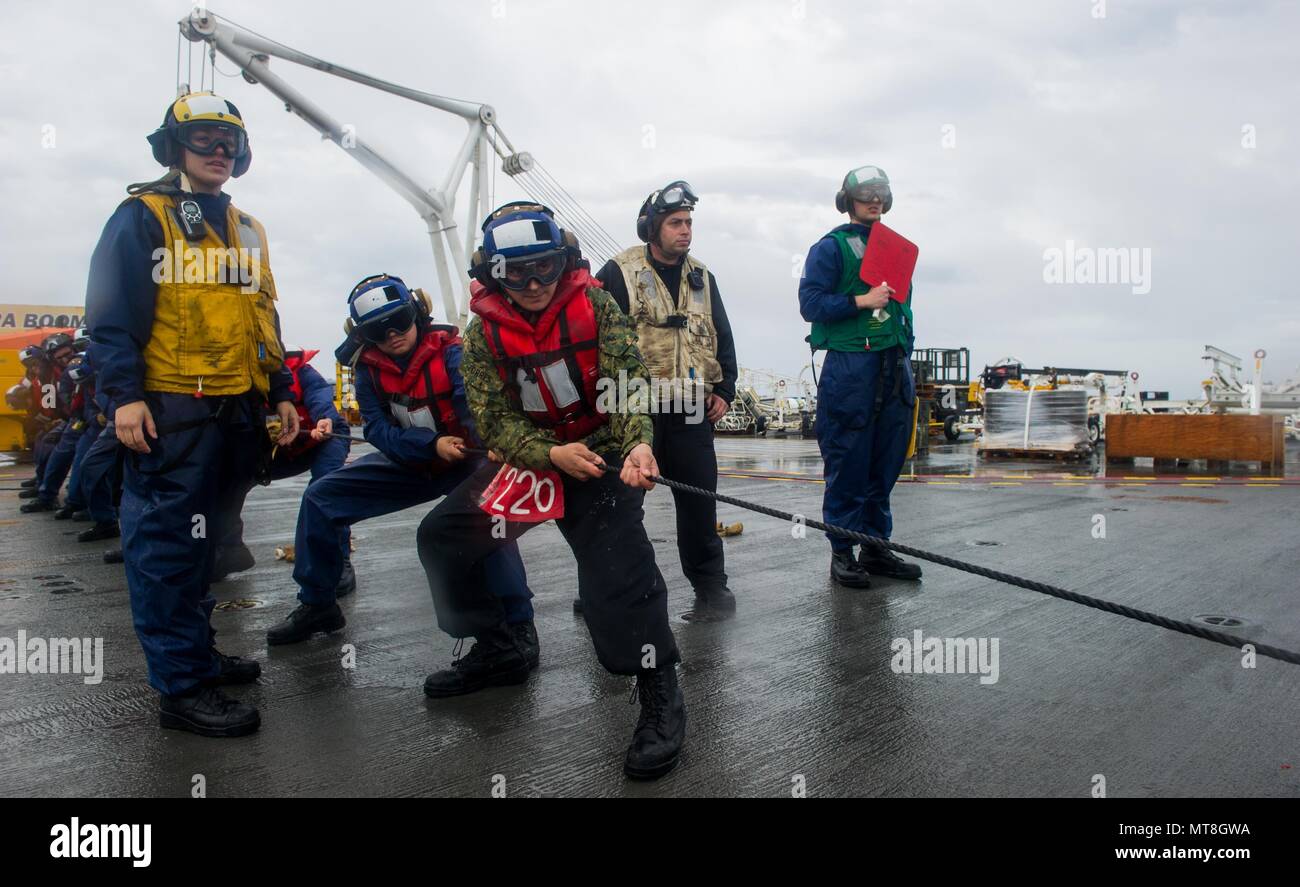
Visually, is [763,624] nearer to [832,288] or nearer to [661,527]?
[832,288]

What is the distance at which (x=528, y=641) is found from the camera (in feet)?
11.8

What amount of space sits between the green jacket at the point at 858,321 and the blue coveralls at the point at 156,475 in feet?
10.6

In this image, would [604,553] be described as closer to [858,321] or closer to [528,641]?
[528,641]

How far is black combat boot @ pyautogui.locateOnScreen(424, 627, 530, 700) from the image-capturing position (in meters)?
3.15

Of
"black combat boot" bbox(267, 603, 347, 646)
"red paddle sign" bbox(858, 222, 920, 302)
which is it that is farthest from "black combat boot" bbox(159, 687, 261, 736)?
"red paddle sign" bbox(858, 222, 920, 302)

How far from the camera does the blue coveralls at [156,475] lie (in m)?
2.82

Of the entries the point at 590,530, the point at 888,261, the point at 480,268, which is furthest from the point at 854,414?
the point at 480,268

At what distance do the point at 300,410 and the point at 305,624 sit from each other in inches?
59.7

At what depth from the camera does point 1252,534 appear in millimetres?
6223

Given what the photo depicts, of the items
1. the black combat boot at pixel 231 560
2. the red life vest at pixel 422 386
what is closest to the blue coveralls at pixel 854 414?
the red life vest at pixel 422 386

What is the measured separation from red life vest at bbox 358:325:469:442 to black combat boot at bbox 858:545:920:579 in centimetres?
245

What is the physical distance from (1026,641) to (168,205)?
12.0 feet

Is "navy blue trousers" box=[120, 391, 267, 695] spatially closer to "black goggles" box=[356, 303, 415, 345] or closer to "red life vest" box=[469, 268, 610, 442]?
"black goggles" box=[356, 303, 415, 345]

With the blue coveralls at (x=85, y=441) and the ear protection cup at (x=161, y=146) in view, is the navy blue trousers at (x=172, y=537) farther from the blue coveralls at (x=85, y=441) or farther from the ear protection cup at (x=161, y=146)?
the blue coveralls at (x=85, y=441)
